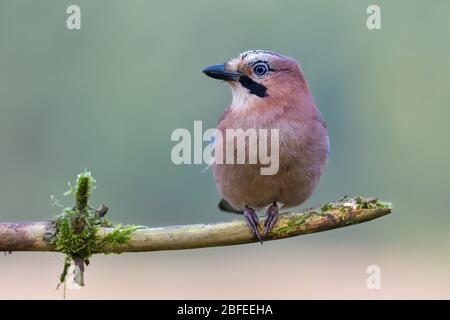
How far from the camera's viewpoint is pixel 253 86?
6484 millimetres

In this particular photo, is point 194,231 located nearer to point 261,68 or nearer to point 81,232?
point 81,232

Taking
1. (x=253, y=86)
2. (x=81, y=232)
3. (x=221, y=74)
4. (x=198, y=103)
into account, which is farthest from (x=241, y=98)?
(x=198, y=103)

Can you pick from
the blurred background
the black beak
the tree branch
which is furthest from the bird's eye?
the blurred background

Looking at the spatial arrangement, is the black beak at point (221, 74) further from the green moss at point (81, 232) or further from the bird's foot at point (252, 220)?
the green moss at point (81, 232)

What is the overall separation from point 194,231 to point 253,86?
5.77 ft

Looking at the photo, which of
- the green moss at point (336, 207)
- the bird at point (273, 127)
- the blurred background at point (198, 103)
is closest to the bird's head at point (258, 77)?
the bird at point (273, 127)

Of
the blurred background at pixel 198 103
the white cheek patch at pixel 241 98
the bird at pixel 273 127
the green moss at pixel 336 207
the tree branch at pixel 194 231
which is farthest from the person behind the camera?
the blurred background at pixel 198 103

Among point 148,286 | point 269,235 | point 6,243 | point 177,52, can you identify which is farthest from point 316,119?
point 177,52

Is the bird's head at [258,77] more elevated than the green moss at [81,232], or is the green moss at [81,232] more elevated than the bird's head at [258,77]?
the bird's head at [258,77]

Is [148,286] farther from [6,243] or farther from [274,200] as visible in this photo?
[6,243]

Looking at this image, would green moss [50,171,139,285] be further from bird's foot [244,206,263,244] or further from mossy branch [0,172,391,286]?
bird's foot [244,206,263,244]

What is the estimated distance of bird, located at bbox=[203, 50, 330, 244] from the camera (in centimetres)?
607

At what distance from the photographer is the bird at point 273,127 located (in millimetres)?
6066

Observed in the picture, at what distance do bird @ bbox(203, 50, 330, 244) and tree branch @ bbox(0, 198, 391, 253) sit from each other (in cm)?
42
